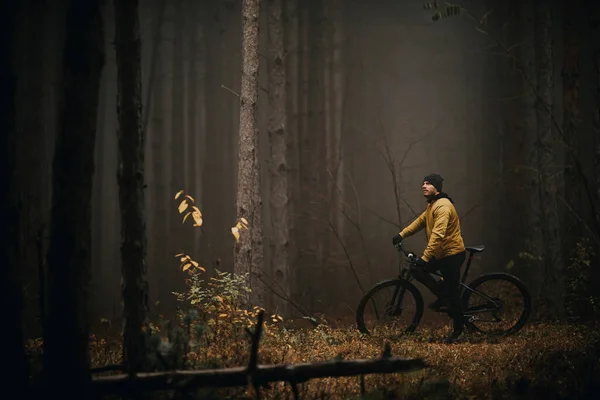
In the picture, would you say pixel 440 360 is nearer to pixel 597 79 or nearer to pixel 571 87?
pixel 597 79

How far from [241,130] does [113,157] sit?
993 cm

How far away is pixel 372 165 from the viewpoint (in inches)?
781

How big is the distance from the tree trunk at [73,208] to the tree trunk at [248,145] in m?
5.52

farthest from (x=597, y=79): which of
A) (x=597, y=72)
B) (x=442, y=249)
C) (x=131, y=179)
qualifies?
(x=131, y=179)

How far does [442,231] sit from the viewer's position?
31.8 ft

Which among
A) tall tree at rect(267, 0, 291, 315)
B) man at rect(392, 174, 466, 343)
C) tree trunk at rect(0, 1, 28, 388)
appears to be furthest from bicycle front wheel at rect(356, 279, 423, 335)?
tree trunk at rect(0, 1, 28, 388)

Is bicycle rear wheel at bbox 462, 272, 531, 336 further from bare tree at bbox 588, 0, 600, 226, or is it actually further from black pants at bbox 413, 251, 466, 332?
bare tree at bbox 588, 0, 600, 226

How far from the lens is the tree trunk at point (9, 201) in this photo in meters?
5.89

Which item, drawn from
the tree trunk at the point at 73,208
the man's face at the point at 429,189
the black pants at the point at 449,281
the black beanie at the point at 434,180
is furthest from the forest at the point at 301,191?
the black beanie at the point at 434,180

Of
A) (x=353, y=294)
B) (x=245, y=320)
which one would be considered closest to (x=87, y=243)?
(x=245, y=320)

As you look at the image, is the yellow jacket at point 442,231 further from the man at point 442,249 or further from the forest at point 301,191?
the forest at point 301,191

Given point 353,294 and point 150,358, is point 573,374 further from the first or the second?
point 353,294

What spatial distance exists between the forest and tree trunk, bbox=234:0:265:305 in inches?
1.6

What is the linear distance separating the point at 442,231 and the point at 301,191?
921cm
